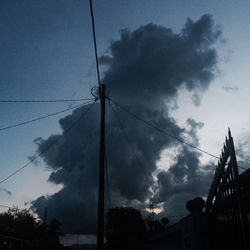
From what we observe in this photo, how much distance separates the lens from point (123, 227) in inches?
2539

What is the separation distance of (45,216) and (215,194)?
50.3 meters

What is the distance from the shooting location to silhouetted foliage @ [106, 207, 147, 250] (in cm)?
5953

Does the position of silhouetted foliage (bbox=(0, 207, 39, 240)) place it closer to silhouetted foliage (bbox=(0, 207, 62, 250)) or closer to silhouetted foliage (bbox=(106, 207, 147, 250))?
silhouetted foliage (bbox=(0, 207, 62, 250))

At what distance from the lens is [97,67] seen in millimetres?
10305

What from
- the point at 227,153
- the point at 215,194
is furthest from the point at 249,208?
the point at 227,153

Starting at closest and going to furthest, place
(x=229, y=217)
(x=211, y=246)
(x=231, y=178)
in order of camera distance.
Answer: (x=231, y=178), (x=229, y=217), (x=211, y=246)

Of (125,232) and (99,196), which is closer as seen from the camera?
(99,196)

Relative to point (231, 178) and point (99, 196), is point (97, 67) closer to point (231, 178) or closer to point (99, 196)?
point (99, 196)

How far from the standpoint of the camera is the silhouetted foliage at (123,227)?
59.5m

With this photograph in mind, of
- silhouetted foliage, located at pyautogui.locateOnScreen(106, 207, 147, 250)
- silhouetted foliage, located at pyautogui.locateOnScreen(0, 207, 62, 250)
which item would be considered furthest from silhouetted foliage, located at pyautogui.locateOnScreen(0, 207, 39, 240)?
silhouetted foliage, located at pyautogui.locateOnScreen(106, 207, 147, 250)

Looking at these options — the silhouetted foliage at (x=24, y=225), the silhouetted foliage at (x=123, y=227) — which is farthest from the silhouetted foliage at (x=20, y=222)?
the silhouetted foliage at (x=123, y=227)

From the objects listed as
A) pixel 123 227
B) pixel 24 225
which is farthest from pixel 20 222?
pixel 123 227

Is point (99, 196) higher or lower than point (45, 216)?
lower

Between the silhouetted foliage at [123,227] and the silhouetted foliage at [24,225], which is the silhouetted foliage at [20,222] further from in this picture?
the silhouetted foliage at [123,227]
